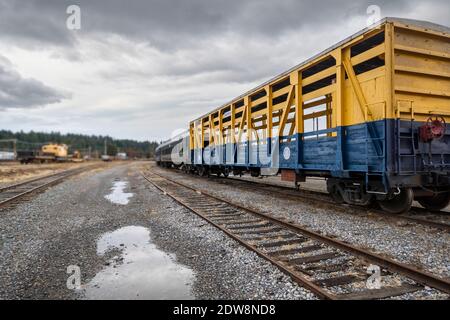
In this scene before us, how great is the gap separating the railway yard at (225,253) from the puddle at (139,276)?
1cm

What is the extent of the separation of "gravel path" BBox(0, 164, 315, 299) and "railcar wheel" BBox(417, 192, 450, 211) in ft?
17.3

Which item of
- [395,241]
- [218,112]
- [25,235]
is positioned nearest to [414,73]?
[395,241]

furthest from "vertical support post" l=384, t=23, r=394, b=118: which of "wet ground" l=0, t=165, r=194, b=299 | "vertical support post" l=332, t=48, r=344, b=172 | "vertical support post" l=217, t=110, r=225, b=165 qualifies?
"vertical support post" l=217, t=110, r=225, b=165

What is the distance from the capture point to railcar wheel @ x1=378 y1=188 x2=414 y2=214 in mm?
6355

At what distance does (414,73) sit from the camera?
6.43 meters

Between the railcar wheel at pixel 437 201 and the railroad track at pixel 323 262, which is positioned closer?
the railroad track at pixel 323 262

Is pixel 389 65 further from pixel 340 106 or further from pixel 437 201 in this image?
pixel 437 201

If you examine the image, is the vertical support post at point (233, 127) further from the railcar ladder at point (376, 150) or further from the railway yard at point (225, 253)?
the railcar ladder at point (376, 150)

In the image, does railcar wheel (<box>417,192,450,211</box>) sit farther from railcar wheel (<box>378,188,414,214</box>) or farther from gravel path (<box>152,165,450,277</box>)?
gravel path (<box>152,165,450,277</box>)

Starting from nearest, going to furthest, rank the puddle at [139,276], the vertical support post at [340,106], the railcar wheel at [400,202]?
the puddle at [139,276] → the railcar wheel at [400,202] → the vertical support post at [340,106]

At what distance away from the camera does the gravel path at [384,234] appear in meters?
4.25

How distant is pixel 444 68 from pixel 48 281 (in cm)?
852

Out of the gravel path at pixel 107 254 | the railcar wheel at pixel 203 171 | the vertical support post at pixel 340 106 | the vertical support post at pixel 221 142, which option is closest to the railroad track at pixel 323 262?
the gravel path at pixel 107 254
